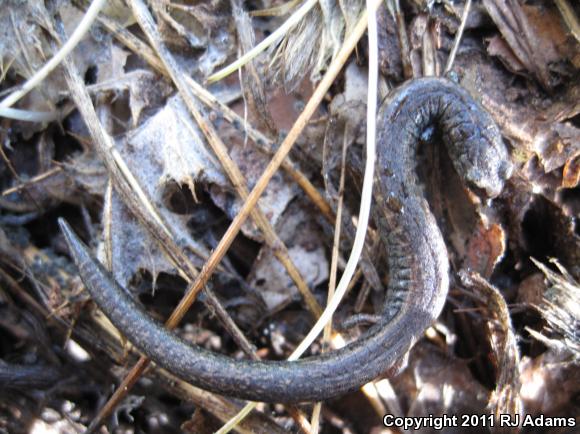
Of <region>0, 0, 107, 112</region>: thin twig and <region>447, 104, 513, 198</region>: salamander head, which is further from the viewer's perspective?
<region>447, 104, 513, 198</region>: salamander head

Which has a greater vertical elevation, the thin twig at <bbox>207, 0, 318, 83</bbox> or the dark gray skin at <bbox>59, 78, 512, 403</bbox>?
the thin twig at <bbox>207, 0, 318, 83</bbox>

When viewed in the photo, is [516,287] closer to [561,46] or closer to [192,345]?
[561,46]

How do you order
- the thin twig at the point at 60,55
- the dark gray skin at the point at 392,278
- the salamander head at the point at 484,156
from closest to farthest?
1. the dark gray skin at the point at 392,278
2. the thin twig at the point at 60,55
3. the salamander head at the point at 484,156

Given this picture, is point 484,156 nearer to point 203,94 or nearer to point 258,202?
point 258,202

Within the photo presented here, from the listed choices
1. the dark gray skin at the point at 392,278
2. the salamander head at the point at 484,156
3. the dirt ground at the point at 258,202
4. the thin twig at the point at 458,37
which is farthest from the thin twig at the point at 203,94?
the thin twig at the point at 458,37

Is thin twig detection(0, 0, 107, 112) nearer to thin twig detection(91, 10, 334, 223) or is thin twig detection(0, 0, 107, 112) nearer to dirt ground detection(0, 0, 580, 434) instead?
dirt ground detection(0, 0, 580, 434)

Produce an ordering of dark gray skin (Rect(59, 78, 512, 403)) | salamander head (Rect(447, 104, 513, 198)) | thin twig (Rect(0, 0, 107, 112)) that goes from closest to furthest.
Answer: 1. dark gray skin (Rect(59, 78, 512, 403))
2. thin twig (Rect(0, 0, 107, 112))
3. salamander head (Rect(447, 104, 513, 198))

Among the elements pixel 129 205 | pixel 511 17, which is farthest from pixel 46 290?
pixel 511 17

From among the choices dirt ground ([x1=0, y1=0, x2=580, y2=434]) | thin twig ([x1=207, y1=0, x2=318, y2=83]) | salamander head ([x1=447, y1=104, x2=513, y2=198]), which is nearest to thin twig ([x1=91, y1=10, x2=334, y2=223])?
dirt ground ([x1=0, y1=0, x2=580, y2=434])

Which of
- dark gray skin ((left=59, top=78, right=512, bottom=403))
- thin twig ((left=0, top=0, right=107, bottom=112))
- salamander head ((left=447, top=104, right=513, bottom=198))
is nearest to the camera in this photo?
dark gray skin ((left=59, top=78, right=512, bottom=403))

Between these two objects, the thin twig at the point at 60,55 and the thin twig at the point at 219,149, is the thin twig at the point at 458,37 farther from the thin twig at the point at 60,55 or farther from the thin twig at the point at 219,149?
the thin twig at the point at 60,55
